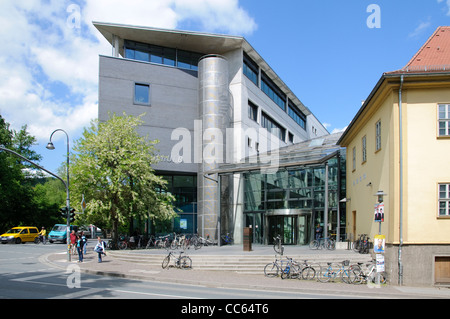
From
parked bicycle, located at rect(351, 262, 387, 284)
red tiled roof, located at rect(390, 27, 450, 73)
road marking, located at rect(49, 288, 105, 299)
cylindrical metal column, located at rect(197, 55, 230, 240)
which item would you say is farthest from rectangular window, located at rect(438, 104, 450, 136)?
cylindrical metal column, located at rect(197, 55, 230, 240)

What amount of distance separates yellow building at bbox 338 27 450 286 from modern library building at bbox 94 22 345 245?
578 inches

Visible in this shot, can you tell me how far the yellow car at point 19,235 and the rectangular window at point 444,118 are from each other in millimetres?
40181

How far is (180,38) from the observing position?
3812cm

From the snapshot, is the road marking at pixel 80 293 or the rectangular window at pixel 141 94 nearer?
the road marking at pixel 80 293

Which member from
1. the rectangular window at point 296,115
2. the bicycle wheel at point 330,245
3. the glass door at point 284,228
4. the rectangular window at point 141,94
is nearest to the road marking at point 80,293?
the bicycle wheel at point 330,245

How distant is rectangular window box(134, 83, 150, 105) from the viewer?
36.9 m

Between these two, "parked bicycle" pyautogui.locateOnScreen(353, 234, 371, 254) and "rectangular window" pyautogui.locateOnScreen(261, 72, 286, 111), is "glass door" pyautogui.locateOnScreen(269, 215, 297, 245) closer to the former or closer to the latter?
"parked bicycle" pyautogui.locateOnScreen(353, 234, 371, 254)

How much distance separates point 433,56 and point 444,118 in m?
2.85

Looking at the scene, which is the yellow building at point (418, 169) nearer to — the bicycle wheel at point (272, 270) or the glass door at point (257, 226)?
the bicycle wheel at point (272, 270)

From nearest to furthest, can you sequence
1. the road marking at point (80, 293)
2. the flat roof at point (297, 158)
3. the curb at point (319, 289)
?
the road marking at point (80, 293) < the curb at point (319, 289) < the flat roof at point (297, 158)

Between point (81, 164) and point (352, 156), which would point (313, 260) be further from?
point (81, 164)

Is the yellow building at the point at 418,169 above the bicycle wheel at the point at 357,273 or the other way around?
above

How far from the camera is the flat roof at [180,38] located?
36.5m
